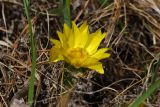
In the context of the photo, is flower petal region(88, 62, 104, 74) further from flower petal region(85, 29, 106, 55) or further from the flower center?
flower petal region(85, 29, 106, 55)

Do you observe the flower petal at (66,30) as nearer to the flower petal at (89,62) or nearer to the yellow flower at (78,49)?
the yellow flower at (78,49)

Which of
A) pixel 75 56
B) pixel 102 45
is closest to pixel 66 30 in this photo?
pixel 75 56

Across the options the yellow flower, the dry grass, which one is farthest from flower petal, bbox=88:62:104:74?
the dry grass

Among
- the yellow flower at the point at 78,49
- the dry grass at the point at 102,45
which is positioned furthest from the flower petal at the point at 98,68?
the dry grass at the point at 102,45

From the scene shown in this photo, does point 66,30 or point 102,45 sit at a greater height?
point 66,30

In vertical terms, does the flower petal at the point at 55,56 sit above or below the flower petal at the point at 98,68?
above

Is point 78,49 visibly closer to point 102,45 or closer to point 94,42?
point 94,42
